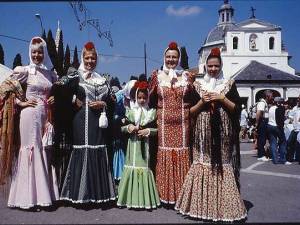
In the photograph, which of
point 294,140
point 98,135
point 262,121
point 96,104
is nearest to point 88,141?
point 98,135

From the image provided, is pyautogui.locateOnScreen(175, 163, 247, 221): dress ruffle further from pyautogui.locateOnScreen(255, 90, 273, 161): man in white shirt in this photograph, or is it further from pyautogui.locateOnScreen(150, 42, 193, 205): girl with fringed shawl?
pyautogui.locateOnScreen(255, 90, 273, 161): man in white shirt

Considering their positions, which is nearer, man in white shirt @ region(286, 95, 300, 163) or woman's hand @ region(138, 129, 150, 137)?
woman's hand @ region(138, 129, 150, 137)

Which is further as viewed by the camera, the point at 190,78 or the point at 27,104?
the point at 190,78

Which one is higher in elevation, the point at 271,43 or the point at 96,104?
the point at 271,43

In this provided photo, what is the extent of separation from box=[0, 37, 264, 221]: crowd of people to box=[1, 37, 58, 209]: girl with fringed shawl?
0.5 inches

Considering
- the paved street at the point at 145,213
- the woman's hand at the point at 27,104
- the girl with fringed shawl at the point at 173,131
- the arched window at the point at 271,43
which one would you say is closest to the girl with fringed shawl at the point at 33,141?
the woman's hand at the point at 27,104

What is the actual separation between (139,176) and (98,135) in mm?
800

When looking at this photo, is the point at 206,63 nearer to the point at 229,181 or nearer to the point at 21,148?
the point at 229,181

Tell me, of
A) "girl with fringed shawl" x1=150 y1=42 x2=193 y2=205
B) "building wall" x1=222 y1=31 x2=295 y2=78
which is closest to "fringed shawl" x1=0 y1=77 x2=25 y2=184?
"girl with fringed shawl" x1=150 y1=42 x2=193 y2=205

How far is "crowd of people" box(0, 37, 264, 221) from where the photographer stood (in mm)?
4887

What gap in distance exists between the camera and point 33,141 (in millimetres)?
5117

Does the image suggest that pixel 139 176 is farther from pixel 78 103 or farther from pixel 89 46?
pixel 89 46

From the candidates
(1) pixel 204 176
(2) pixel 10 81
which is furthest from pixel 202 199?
(2) pixel 10 81

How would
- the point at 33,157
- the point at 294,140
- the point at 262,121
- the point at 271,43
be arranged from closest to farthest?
the point at 33,157 → the point at 294,140 → the point at 262,121 → the point at 271,43
